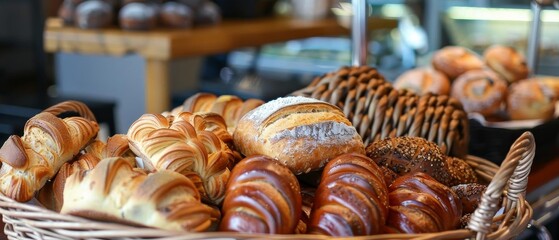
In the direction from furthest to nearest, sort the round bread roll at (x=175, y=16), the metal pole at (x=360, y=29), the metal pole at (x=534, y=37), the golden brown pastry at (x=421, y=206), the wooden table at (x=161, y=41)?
the round bread roll at (x=175, y=16)
the wooden table at (x=161, y=41)
the metal pole at (x=534, y=37)
the metal pole at (x=360, y=29)
the golden brown pastry at (x=421, y=206)

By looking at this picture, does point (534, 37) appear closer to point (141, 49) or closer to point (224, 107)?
point (224, 107)

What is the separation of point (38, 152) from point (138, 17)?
7.75 feet

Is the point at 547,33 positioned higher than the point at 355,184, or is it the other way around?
the point at 355,184

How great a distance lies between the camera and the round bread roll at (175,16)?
132 inches

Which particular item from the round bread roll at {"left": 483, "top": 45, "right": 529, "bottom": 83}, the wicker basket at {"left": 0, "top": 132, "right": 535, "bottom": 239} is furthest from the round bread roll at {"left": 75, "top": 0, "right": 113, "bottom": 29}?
the wicker basket at {"left": 0, "top": 132, "right": 535, "bottom": 239}

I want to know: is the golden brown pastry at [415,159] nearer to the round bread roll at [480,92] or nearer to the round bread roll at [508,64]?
the round bread roll at [480,92]

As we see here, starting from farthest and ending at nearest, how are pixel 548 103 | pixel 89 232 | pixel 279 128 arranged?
pixel 548 103, pixel 279 128, pixel 89 232

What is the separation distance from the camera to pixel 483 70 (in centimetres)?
197

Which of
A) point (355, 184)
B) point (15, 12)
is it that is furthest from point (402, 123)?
point (15, 12)

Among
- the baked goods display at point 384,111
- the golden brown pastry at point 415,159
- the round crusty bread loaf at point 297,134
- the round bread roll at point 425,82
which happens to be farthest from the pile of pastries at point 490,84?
the round crusty bread loaf at point 297,134

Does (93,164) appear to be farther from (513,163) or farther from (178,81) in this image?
(178,81)

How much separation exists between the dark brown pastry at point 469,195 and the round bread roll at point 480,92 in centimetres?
84

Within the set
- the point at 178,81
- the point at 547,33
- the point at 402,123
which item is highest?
the point at 402,123

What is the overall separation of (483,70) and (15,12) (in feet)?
6.50
